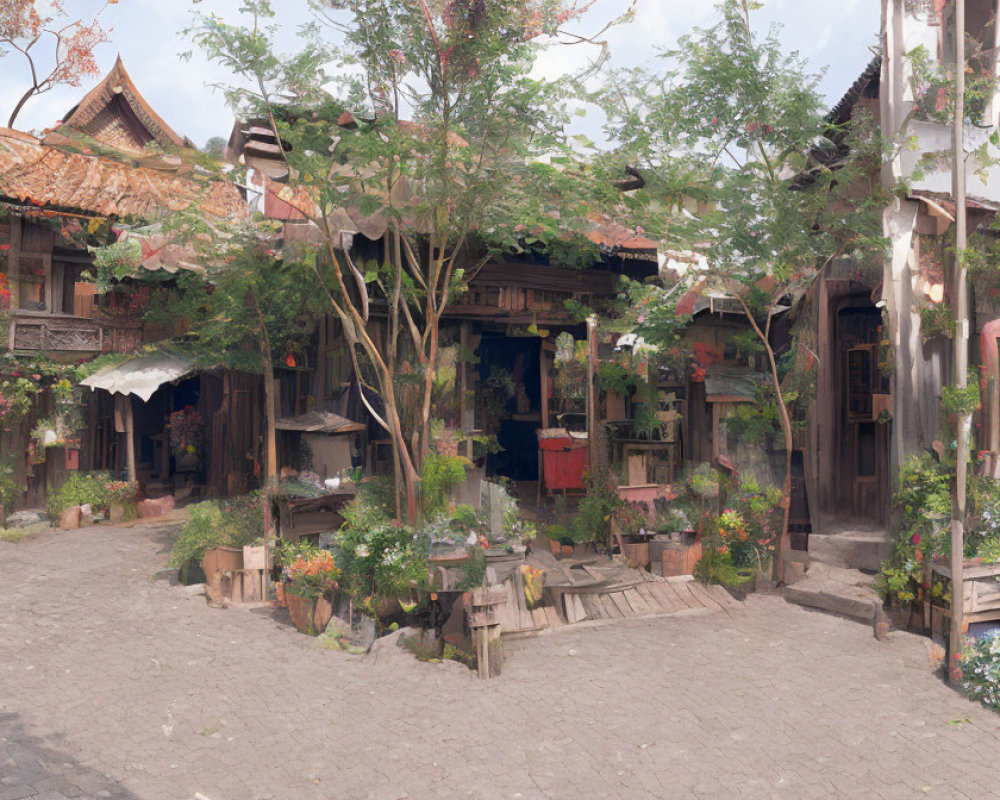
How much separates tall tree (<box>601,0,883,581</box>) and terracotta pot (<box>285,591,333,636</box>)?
6516 mm

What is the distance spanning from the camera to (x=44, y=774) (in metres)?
6.24

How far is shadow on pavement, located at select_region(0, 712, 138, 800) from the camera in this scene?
5.98 m

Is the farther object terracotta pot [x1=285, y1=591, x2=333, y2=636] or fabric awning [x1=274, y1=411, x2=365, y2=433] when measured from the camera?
fabric awning [x1=274, y1=411, x2=365, y2=433]

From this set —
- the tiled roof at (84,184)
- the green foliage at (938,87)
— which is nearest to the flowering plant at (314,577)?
the tiled roof at (84,184)

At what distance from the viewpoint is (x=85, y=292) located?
684 inches

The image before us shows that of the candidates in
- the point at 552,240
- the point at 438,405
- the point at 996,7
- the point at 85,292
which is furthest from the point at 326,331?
the point at 996,7

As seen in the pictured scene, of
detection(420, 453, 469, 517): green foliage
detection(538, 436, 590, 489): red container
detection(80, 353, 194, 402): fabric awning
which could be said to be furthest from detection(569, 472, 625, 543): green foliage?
detection(80, 353, 194, 402): fabric awning

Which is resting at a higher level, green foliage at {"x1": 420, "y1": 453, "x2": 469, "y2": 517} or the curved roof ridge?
the curved roof ridge

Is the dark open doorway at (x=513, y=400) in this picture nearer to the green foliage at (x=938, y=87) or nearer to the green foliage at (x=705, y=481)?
the green foliage at (x=705, y=481)

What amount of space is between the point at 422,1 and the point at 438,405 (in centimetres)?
671

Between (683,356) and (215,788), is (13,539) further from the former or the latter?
(683,356)

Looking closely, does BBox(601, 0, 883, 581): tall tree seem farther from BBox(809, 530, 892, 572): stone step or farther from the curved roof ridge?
the curved roof ridge

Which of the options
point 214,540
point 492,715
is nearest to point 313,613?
point 214,540

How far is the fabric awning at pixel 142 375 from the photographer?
51.4 feet
